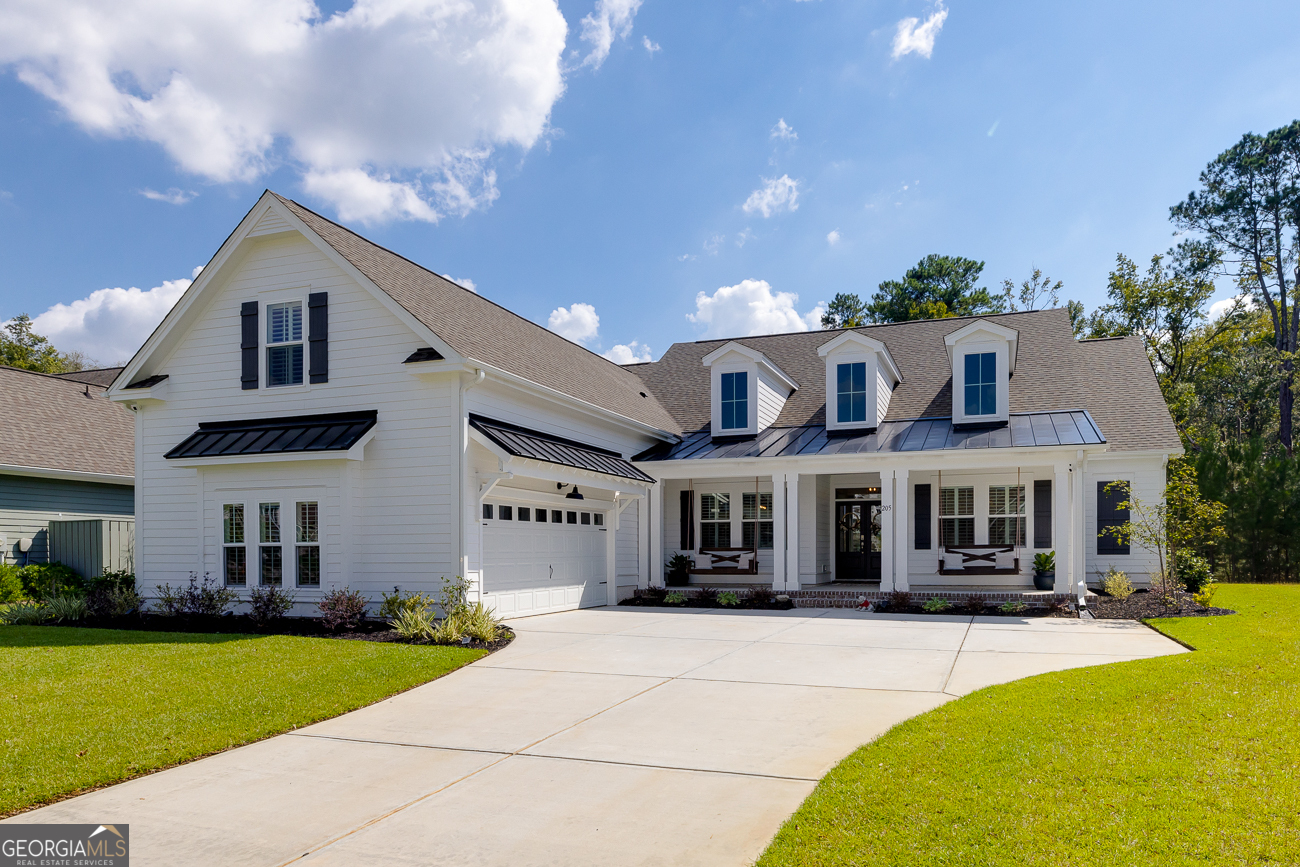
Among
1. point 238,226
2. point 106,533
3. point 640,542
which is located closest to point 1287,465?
point 640,542

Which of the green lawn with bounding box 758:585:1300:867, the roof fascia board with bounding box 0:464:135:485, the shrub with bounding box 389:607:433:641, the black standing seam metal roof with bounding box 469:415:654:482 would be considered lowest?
the shrub with bounding box 389:607:433:641

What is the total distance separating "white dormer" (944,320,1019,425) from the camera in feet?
59.9

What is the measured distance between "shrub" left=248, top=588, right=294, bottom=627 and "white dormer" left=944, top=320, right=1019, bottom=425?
13.7 metres

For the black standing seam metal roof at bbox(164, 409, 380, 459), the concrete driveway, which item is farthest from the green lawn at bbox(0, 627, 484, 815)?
the black standing seam metal roof at bbox(164, 409, 380, 459)

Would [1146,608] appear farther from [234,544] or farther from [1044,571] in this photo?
[234,544]

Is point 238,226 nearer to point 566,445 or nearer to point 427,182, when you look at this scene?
point 427,182

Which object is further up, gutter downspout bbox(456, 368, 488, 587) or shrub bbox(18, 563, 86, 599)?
gutter downspout bbox(456, 368, 488, 587)

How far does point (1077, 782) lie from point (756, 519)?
14888 millimetres

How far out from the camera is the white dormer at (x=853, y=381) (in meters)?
19.2

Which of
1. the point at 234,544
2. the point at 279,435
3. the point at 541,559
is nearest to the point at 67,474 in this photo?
the point at 234,544

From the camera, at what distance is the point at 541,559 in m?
15.6

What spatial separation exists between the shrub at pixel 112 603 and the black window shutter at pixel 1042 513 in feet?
58.3

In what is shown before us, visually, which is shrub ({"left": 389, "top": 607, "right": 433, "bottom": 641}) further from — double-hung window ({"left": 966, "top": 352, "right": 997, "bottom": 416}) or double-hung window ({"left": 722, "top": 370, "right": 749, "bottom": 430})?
double-hung window ({"left": 966, "top": 352, "right": 997, "bottom": 416})

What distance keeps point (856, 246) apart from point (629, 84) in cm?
979
